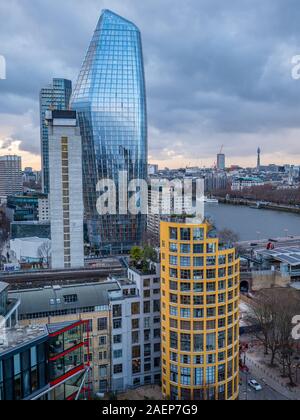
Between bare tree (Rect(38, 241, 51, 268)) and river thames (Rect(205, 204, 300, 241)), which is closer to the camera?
bare tree (Rect(38, 241, 51, 268))

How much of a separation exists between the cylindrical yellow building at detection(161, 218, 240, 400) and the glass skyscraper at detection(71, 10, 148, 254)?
15.1 m

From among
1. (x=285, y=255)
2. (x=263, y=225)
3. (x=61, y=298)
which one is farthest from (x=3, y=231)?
(x=61, y=298)

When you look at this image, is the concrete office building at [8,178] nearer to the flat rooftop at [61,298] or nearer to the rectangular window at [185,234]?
the flat rooftop at [61,298]

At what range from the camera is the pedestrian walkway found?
792cm

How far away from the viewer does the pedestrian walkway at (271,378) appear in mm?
7921

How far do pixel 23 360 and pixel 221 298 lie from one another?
4110 mm

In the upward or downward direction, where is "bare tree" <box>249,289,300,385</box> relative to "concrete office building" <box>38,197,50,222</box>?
downward

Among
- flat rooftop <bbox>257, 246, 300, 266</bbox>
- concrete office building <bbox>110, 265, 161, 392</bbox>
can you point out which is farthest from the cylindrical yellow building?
flat rooftop <bbox>257, 246, 300, 266</bbox>

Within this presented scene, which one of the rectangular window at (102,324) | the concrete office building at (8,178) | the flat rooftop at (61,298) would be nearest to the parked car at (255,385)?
the rectangular window at (102,324)

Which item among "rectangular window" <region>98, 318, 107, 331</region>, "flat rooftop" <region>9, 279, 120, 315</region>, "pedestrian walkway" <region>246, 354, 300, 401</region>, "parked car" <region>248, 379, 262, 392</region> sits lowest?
"pedestrian walkway" <region>246, 354, 300, 401</region>

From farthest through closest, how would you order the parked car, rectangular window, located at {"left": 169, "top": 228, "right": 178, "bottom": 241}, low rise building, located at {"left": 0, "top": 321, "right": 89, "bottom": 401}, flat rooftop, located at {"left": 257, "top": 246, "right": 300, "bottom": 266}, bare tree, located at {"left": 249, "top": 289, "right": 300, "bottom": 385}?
flat rooftop, located at {"left": 257, "top": 246, "right": 300, "bottom": 266} → bare tree, located at {"left": 249, "top": 289, "right": 300, "bottom": 385} → the parked car → rectangular window, located at {"left": 169, "top": 228, "right": 178, "bottom": 241} → low rise building, located at {"left": 0, "top": 321, "right": 89, "bottom": 401}

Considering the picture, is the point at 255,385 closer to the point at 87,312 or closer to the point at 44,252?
the point at 87,312

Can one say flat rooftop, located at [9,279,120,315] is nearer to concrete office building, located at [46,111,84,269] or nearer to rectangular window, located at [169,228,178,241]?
rectangular window, located at [169,228,178,241]

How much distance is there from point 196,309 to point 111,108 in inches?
649
